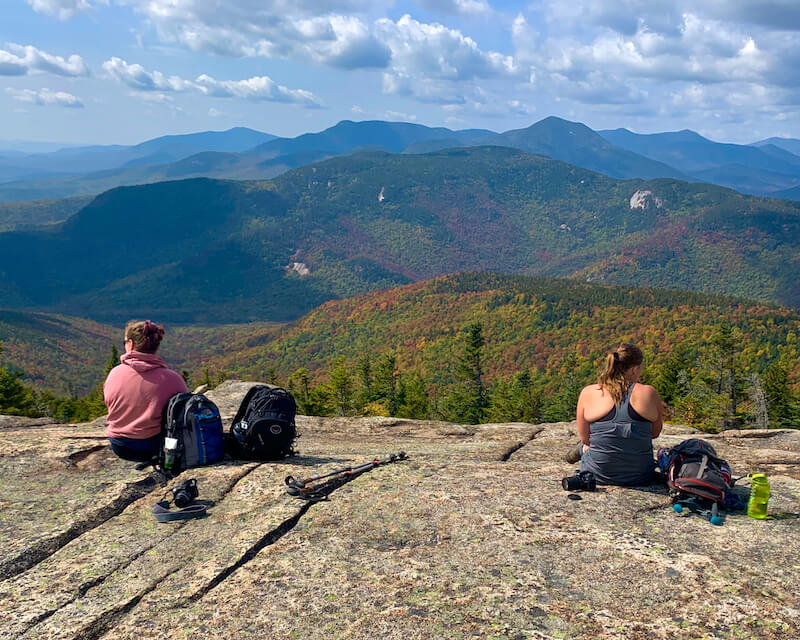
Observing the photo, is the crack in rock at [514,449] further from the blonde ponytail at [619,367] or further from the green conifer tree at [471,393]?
the green conifer tree at [471,393]

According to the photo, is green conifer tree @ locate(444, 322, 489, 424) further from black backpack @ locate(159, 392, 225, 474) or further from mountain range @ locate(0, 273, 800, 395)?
black backpack @ locate(159, 392, 225, 474)

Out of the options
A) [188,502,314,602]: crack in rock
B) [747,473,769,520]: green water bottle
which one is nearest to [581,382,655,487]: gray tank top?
[747,473,769,520]: green water bottle

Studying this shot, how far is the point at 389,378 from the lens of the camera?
235 feet

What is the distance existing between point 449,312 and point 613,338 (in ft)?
202

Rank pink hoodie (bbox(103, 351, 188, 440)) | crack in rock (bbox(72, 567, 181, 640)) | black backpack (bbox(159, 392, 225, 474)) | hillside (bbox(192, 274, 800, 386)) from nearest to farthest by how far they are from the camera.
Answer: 1. crack in rock (bbox(72, 567, 181, 640))
2. black backpack (bbox(159, 392, 225, 474))
3. pink hoodie (bbox(103, 351, 188, 440))
4. hillside (bbox(192, 274, 800, 386))

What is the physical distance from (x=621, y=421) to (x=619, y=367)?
939mm

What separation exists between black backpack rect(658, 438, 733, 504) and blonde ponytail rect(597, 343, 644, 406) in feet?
4.63

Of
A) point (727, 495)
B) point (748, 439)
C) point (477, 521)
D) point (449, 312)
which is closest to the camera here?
point (477, 521)

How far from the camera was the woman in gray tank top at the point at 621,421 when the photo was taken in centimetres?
943

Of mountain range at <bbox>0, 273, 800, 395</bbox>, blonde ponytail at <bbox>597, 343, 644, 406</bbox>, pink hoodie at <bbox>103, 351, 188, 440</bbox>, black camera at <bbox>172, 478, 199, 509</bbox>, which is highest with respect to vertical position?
blonde ponytail at <bbox>597, 343, 644, 406</bbox>

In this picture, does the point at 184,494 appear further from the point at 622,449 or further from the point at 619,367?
the point at 619,367

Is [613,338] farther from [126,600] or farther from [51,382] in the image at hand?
[51,382]

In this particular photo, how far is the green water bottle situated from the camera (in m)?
8.66

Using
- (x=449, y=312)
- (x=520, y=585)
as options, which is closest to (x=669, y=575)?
(x=520, y=585)
